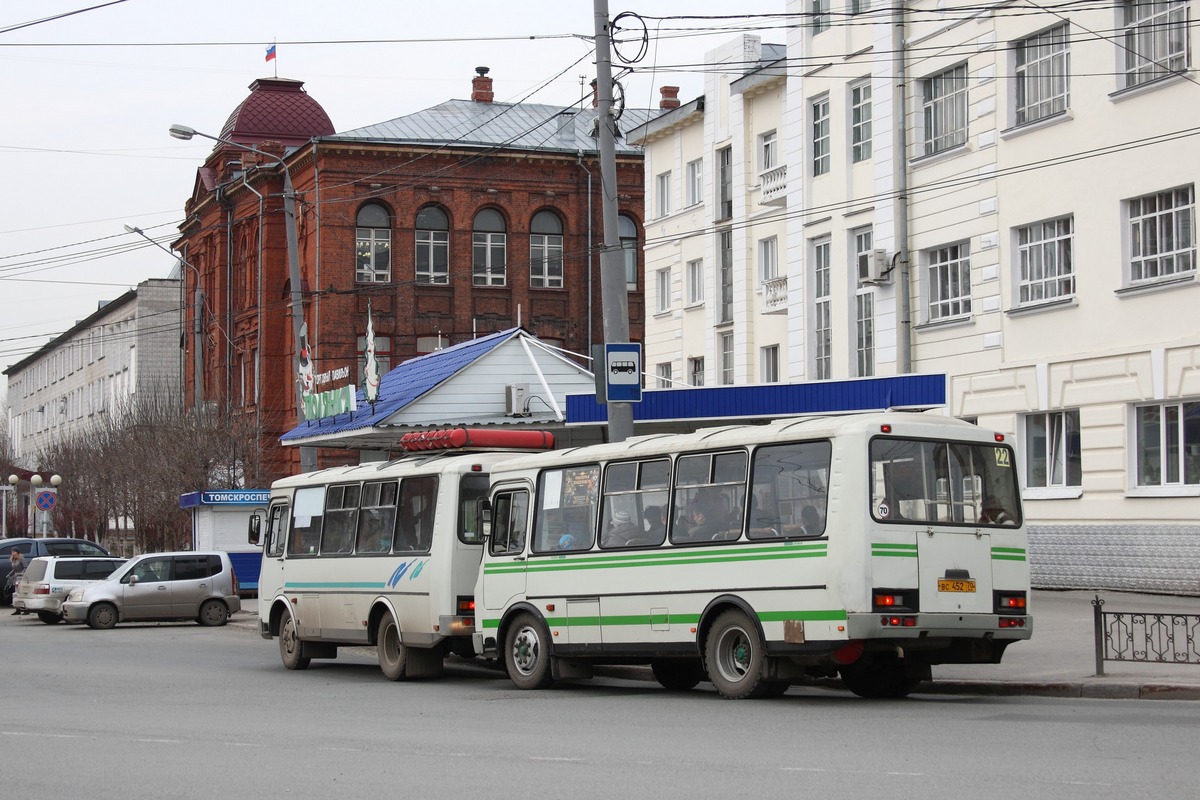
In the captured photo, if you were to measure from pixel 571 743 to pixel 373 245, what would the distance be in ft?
164

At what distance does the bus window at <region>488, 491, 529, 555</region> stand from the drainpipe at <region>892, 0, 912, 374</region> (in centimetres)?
1543

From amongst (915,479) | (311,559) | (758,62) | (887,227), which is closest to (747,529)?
(915,479)

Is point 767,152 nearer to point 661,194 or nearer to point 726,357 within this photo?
point 726,357

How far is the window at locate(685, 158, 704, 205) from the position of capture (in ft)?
145

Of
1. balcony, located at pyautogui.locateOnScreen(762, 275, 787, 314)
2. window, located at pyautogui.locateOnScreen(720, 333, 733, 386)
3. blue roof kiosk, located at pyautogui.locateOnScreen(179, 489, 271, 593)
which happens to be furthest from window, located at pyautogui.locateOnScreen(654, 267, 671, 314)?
blue roof kiosk, located at pyautogui.locateOnScreen(179, 489, 271, 593)

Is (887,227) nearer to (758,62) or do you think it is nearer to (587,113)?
(758,62)

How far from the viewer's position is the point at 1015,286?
29.9 metres

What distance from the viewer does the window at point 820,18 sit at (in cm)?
3588

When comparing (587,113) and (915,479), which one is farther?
(587,113)

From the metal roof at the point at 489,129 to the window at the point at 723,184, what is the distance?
17.6 metres

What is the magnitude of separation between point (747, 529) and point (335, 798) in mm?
6821

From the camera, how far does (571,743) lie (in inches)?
485

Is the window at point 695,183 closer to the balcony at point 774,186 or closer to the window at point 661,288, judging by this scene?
the window at point 661,288

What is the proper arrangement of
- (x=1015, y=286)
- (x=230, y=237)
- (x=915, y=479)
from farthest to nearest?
(x=230, y=237), (x=1015, y=286), (x=915, y=479)
